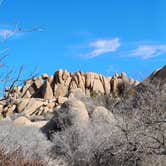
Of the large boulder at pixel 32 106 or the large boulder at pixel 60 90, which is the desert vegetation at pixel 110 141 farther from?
the large boulder at pixel 60 90

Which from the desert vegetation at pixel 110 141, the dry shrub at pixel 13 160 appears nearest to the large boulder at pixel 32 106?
the desert vegetation at pixel 110 141

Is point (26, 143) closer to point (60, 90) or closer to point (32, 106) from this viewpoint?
point (32, 106)

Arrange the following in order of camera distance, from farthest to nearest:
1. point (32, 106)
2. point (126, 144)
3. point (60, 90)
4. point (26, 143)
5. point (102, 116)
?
1. point (60, 90)
2. point (32, 106)
3. point (102, 116)
4. point (26, 143)
5. point (126, 144)

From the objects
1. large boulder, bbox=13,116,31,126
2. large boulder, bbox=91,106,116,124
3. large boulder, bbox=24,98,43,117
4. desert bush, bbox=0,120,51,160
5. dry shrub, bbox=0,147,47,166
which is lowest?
dry shrub, bbox=0,147,47,166

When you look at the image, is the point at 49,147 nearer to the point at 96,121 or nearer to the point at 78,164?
the point at 78,164

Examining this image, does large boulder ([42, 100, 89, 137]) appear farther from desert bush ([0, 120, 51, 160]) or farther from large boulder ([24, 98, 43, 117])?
large boulder ([24, 98, 43, 117])

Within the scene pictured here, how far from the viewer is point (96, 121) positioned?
24094 millimetres

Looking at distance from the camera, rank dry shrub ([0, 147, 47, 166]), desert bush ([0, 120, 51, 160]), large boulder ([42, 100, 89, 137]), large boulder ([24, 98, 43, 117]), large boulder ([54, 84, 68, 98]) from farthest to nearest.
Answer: large boulder ([54, 84, 68, 98]), large boulder ([24, 98, 43, 117]), large boulder ([42, 100, 89, 137]), desert bush ([0, 120, 51, 160]), dry shrub ([0, 147, 47, 166])

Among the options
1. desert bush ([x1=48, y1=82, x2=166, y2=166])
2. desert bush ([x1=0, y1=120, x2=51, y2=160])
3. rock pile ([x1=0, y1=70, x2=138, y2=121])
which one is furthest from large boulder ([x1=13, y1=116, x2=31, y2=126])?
rock pile ([x1=0, y1=70, x2=138, y2=121])

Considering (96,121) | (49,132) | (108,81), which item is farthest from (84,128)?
(108,81)

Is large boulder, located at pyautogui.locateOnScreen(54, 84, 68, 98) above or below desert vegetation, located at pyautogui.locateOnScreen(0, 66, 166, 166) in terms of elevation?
above

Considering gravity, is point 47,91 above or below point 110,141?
above

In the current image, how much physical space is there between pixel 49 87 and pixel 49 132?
139 ft

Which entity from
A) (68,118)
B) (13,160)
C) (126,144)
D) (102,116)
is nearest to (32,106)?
(68,118)
